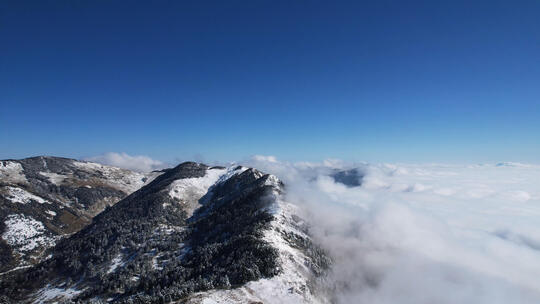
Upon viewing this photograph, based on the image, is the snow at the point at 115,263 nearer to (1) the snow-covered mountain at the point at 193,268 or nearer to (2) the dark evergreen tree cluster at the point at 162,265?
(1) the snow-covered mountain at the point at 193,268

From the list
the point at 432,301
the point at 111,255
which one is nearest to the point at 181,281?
the point at 111,255

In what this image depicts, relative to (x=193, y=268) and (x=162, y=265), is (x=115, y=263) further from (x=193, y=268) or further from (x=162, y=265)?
(x=193, y=268)

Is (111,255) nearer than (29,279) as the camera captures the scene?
No

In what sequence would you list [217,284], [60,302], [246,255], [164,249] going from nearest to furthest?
[217,284] → [246,255] → [60,302] → [164,249]

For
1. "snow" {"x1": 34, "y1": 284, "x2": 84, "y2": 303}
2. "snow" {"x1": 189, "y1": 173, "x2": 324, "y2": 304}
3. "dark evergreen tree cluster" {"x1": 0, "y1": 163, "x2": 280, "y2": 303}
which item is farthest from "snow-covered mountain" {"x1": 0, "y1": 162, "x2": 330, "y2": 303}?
"snow" {"x1": 34, "y1": 284, "x2": 84, "y2": 303}

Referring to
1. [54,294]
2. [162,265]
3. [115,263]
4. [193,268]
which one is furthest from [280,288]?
[54,294]

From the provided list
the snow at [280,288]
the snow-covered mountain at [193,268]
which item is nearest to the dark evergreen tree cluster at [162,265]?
the snow-covered mountain at [193,268]

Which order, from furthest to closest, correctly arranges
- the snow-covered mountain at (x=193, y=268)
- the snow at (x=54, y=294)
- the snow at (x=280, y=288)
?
the snow at (x=54, y=294) < the snow-covered mountain at (x=193, y=268) < the snow at (x=280, y=288)

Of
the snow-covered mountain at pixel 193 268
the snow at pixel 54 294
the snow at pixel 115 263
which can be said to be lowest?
the snow at pixel 54 294

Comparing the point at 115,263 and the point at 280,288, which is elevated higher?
the point at 280,288

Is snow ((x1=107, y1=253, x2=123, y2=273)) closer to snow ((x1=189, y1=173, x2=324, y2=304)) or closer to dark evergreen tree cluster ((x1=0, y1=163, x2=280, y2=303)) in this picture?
dark evergreen tree cluster ((x1=0, y1=163, x2=280, y2=303))

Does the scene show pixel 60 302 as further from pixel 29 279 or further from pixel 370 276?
pixel 370 276
